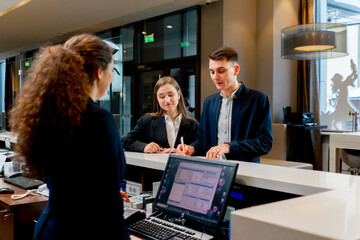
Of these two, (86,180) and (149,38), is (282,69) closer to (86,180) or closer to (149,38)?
(149,38)

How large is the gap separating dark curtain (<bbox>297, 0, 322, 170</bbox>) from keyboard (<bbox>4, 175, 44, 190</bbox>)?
388 cm

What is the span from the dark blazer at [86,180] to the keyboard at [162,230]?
26 cm

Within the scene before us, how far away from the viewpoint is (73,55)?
105cm

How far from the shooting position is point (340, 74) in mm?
5246

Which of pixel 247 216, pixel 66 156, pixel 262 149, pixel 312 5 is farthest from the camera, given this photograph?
pixel 312 5

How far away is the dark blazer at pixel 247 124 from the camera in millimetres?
1853

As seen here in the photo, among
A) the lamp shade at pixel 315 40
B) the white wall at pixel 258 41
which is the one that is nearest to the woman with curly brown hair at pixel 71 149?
the lamp shade at pixel 315 40

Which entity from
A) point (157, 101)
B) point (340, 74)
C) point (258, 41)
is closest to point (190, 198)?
point (157, 101)

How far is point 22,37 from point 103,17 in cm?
246

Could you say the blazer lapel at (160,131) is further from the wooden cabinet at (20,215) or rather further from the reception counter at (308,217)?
the reception counter at (308,217)

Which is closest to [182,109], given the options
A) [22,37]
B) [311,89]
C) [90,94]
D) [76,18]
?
[90,94]

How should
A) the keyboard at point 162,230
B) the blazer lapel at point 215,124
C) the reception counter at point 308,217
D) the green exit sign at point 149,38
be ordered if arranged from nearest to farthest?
the reception counter at point 308,217 → the keyboard at point 162,230 → the blazer lapel at point 215,124 → the green exit sign at point 149,38

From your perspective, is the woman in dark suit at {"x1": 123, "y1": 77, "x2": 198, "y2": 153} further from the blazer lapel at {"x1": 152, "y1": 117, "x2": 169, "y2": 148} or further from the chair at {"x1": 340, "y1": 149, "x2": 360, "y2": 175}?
the chair at {"x1": 340, "y1": 149, "x2": 360, "y2": 175}

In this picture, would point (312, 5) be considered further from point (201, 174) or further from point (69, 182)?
point (69, 182)
